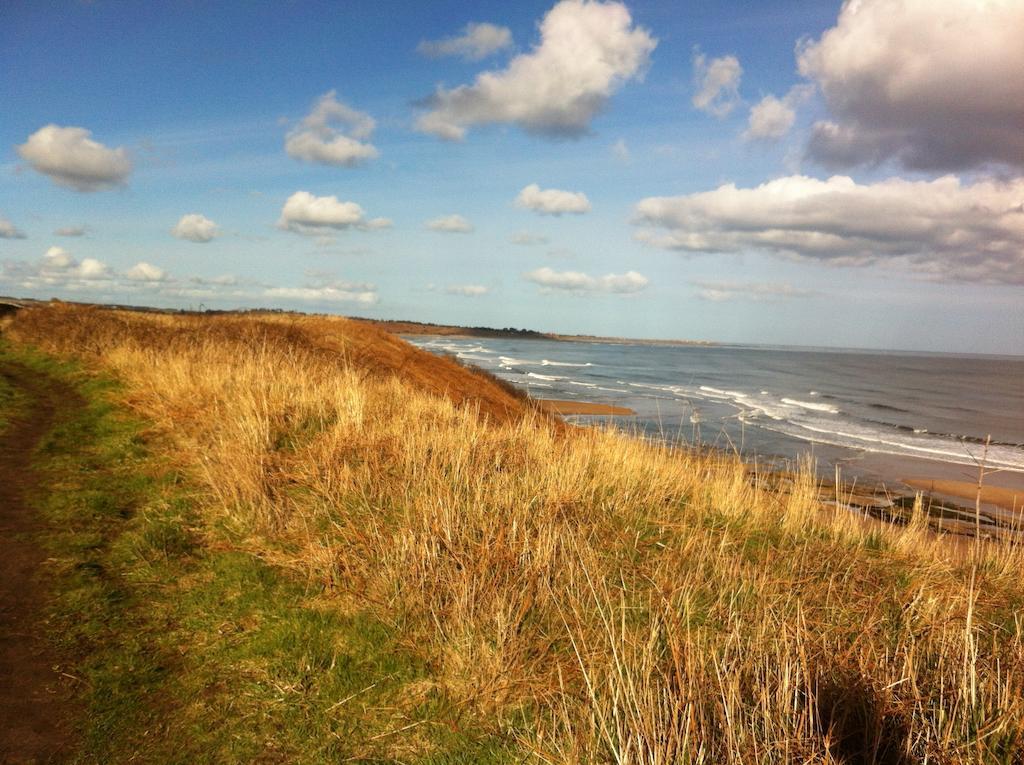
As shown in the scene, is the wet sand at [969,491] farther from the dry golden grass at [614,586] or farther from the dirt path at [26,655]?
the dirt path at [26,655]

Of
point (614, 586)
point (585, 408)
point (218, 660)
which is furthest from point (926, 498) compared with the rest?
point (218, 660)

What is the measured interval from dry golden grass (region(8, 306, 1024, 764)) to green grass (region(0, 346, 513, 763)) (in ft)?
0.72

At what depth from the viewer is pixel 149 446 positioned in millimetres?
8914

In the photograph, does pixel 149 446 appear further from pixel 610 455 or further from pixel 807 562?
pixel 807 562

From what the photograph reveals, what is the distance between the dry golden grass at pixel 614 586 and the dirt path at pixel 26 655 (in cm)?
155

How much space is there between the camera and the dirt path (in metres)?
3.20

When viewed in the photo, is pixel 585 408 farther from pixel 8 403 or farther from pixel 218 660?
pixel 218 660

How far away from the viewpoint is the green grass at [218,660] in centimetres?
328

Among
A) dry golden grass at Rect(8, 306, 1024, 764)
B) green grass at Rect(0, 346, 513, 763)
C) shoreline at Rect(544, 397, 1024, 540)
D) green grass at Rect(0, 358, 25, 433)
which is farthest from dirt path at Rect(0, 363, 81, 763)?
shoreline at Rect(544, 397, 1024, 540)

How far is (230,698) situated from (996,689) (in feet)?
13.6

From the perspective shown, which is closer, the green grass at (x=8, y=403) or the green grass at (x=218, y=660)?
the green grass at (x=218, y=660)

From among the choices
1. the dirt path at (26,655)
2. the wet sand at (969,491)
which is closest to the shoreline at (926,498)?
the wet sand at (969,491)

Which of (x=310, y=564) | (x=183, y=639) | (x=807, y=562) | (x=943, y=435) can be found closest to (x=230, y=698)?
(x=183, y=639)

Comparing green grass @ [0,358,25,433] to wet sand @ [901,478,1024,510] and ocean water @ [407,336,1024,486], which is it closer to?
ocean water @ [407,336,1024,486]
